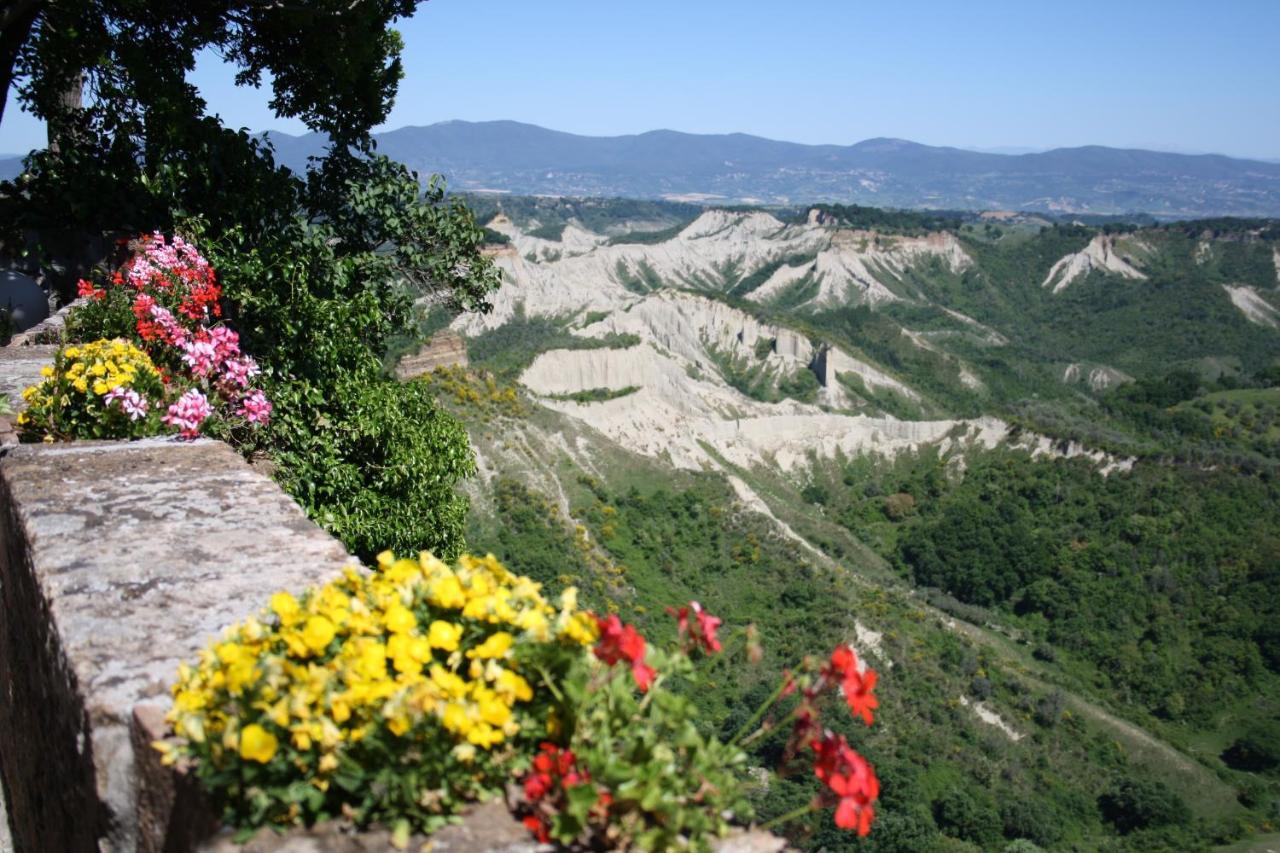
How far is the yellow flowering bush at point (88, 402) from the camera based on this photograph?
4750 mm

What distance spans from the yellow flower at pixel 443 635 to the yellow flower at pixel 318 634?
216 millimetres

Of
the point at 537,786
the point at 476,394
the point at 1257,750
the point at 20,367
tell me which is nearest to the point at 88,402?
the point at 20,367

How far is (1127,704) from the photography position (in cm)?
4153

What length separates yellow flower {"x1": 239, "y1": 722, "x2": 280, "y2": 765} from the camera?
1.82m

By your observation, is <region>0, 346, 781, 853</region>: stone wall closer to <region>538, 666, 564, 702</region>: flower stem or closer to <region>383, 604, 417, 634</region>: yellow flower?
<region>538, 666, 564, 702</region>: flower stem

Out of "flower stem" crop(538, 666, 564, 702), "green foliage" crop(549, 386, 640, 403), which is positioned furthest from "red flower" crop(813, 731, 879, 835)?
"green foliage" crop(549, 386, 640, 403)

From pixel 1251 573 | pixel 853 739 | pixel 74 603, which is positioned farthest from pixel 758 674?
pixel 1251 573

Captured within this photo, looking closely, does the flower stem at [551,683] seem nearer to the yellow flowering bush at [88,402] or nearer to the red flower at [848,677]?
the red flower at [848,677]

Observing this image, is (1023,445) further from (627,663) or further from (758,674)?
(627,663)

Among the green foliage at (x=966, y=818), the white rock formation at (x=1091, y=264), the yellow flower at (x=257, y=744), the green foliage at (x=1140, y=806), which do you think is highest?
the yellow flower at (x=257, y=744)

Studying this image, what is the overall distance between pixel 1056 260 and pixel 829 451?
11299cm

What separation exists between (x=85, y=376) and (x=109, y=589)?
7.14 feet

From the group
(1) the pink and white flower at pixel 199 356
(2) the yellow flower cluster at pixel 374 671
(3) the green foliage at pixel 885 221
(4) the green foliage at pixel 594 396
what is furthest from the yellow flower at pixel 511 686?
(3) the green foliage at pixel 885 221

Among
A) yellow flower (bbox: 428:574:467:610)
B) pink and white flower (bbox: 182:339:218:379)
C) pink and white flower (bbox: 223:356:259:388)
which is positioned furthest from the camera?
pink and white flower (bbox: 223:356:259:388)
